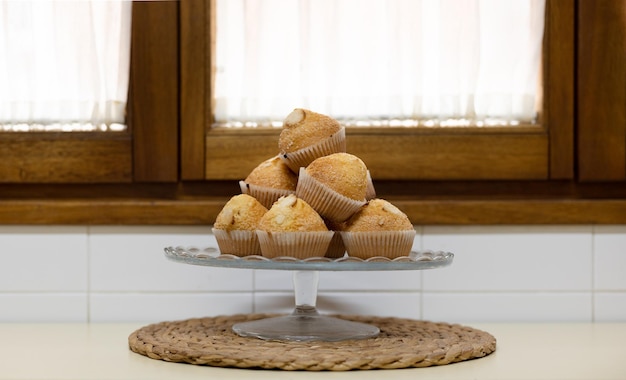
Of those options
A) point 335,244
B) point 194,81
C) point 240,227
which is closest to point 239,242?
point 240,227

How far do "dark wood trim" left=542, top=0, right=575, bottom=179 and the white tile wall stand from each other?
126mm

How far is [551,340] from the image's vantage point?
4.27 ft

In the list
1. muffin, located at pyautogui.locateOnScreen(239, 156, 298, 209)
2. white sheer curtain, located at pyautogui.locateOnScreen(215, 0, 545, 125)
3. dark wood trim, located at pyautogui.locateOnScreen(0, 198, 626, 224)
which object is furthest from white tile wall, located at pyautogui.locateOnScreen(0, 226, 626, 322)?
muffin, located at pyautogui.locateOnScreen(239, 156, 298, 209)

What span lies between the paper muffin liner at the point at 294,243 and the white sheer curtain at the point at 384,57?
0.48 meters

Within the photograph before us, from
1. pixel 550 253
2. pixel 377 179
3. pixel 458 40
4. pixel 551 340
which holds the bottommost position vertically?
pixel 551 340

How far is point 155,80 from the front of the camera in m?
1.55

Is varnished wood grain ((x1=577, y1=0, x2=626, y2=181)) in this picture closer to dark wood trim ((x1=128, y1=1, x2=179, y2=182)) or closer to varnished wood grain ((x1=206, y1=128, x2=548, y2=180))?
varnished wood grain ((x1=206, y1=128, x2=548, y2=180))

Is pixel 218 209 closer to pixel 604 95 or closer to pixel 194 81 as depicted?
pixel 194 81

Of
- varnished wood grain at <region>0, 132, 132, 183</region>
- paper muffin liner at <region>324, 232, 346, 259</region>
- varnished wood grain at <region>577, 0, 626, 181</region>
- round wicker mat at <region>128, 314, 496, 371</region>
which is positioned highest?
varnished wood grain at <region>577, 0, 626, 181</region>

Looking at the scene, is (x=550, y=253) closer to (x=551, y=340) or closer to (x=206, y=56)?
(x=551, y=340)

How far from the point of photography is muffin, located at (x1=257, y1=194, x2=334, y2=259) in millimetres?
1096

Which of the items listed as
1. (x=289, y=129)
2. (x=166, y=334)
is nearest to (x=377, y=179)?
(x=289, y=129)

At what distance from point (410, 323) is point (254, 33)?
1.90ft

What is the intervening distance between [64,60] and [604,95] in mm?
958
